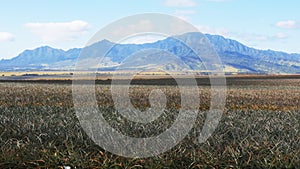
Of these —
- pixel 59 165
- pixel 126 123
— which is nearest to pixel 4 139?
pixel 59 165

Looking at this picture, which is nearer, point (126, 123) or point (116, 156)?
point (116, 156)

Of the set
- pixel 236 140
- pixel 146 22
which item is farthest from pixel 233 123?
pixel 146 22

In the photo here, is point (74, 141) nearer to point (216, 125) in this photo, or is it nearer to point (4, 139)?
point (4, 139)

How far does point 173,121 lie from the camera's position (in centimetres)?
1536

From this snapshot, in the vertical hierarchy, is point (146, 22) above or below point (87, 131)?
above

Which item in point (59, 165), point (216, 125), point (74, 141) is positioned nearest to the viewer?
point (59, 165)

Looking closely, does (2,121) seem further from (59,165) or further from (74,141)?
(59,165)

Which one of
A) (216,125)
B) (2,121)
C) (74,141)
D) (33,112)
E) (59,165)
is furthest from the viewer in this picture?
(33,112)

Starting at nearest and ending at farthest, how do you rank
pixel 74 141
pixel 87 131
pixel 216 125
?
pixel 74 141 < pixel 87 131 < pixel 216 125

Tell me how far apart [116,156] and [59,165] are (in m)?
1.27

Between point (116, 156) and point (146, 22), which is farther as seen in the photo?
point (146, 22)

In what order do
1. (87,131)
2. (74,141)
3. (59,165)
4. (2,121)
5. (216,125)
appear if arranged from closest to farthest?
(59,165)
(74,141)
(87,131)
(216,125)
(2,121)

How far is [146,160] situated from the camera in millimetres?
9969

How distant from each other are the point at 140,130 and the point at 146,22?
12.4ft
